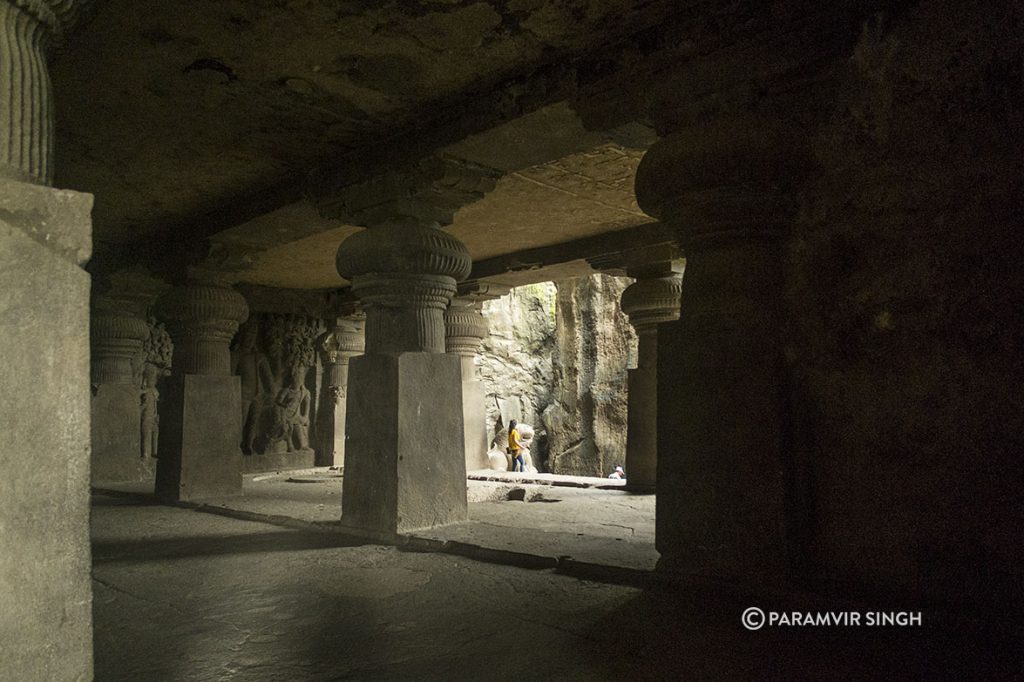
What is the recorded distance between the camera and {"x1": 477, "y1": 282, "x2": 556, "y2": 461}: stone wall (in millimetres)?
19781

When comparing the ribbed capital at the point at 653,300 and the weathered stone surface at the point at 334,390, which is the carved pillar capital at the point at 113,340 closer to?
the weathered stone surface at the point at 334,390

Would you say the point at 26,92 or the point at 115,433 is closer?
the point at 26,92

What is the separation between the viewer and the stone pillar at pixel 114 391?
25.0 feet

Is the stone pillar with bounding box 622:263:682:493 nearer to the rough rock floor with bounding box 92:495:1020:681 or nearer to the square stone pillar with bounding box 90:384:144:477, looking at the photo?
the rough rock floor with bounding box 92:495:1020:681

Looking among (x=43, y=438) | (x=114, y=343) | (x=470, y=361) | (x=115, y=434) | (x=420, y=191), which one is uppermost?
(x=420, y=191)

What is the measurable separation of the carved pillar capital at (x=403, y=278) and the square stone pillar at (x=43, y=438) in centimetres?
273

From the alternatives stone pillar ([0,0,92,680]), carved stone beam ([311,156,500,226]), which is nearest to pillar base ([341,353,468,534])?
carved stone beam ([311,156,500,226])

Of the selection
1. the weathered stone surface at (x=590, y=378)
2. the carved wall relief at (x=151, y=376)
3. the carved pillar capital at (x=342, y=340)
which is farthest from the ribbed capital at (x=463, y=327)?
the weathered stone surface at (x=590, y=378)

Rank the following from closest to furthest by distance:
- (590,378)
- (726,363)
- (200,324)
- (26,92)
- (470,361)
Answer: (26,92), (726,363), (200,324), (470,361), (590,378)

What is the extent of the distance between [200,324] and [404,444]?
3005 mm

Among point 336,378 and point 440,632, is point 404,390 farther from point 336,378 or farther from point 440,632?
point 336,378

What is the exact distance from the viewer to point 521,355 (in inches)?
796

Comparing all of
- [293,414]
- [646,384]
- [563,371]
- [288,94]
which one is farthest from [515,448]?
[288,94]

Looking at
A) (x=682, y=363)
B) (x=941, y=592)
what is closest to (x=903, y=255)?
(x=682, y=363)
